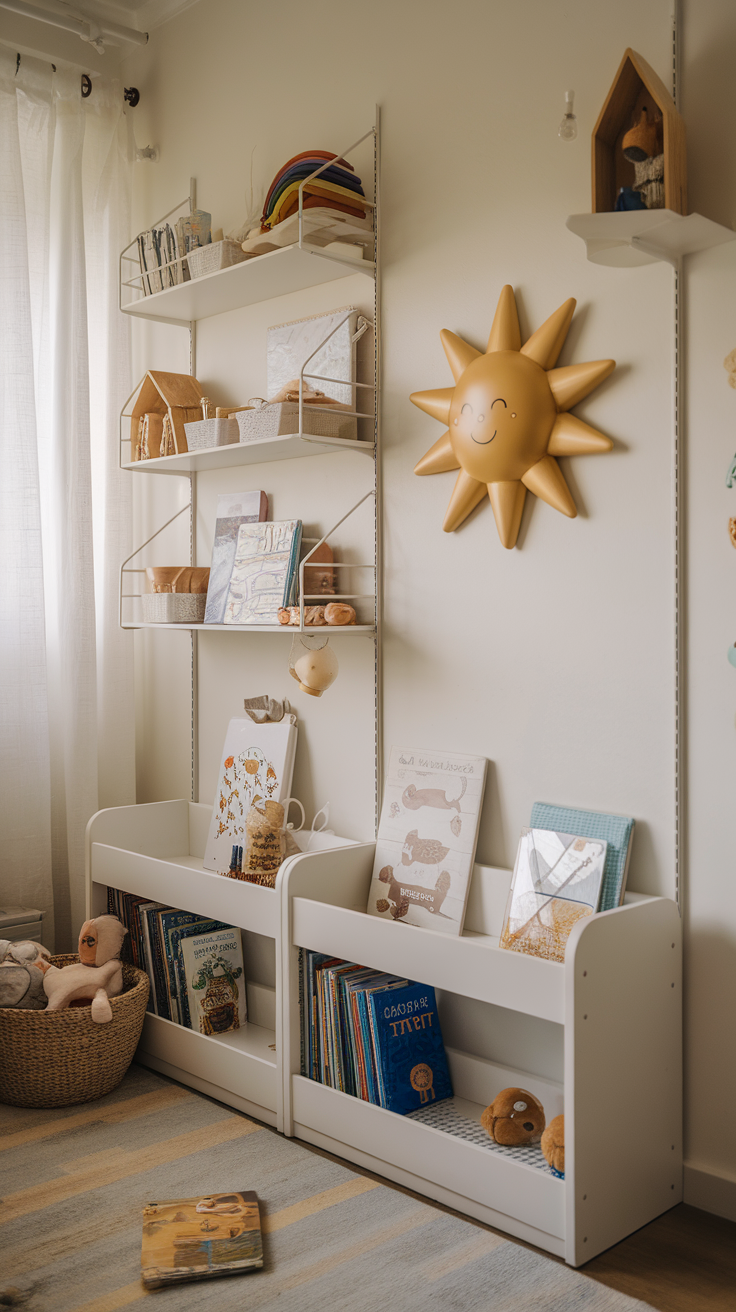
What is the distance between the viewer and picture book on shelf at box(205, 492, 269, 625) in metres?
2.63

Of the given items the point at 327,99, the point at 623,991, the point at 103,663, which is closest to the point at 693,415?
the point at 623,991

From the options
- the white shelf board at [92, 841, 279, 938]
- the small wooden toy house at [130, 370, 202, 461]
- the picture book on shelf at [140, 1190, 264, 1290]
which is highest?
the small wooden toy house at [130, 370, 202, 461]

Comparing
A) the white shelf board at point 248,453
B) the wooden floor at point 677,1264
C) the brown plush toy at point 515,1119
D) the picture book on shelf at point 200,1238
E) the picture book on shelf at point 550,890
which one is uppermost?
the white shelf board at point 248,453

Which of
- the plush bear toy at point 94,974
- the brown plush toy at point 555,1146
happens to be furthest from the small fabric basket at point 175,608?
the brown plush toy at point 555,1146

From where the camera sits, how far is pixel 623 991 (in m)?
1.70

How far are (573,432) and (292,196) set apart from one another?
0.89m

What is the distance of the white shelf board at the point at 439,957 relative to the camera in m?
1.69

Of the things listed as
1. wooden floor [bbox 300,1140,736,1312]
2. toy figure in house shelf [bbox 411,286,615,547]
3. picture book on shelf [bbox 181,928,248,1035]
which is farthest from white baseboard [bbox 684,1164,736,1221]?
toy figure in house shelf [bbox 411,286,615,547]

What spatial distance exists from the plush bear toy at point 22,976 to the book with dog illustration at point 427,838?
81cm

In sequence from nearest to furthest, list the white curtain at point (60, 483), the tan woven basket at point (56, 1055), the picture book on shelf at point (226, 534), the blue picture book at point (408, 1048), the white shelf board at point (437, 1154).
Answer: the white shelf board at point (437, 1154)
the blue picture book at point (408, 1048)
the tan woven basket at point (56, 1055)
the picture book on shelf at point (226, 534)
the white curtain at point (60, 483)

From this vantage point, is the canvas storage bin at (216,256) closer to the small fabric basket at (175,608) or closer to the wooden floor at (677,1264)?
the small fabric basket at (175,608)

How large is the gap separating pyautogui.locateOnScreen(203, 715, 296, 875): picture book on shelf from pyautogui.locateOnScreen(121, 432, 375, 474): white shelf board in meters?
0.65

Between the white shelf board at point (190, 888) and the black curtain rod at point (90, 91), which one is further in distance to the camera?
the black curtain rod at point (90, 91)

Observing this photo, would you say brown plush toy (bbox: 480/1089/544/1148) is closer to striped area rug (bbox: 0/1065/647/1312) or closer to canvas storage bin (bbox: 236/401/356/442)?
striped area rug (bbox: 0/1065/647/1312)
